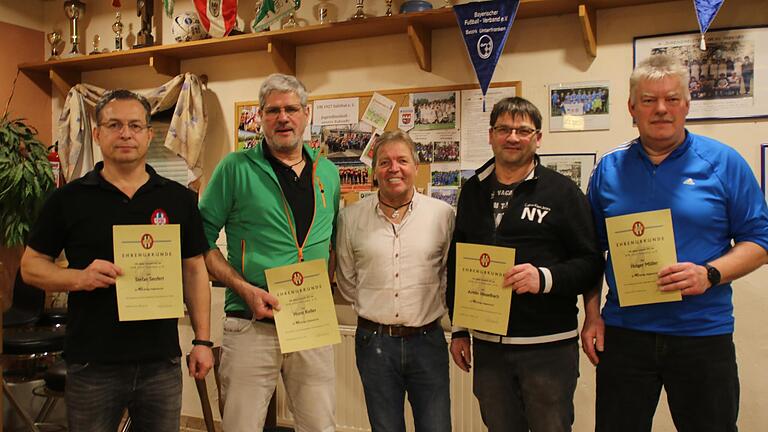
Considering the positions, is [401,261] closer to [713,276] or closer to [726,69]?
[713,276]

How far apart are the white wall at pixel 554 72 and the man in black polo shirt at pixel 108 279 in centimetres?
170

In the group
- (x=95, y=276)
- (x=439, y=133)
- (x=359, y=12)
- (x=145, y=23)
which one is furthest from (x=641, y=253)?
(x=145, y=23)

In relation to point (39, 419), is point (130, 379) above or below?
above

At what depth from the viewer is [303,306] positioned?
1951mm

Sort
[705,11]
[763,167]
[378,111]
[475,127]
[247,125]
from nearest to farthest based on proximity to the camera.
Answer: [705,11] → [763,167] → [475,127] → [378,111] → [247,125]

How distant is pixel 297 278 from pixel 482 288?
0.57 meters

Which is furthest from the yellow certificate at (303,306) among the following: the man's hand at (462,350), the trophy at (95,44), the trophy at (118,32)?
the trophy at (95,44)

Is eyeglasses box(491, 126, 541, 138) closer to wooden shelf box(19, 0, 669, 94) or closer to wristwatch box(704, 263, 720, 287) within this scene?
wristwatch box(704, 263, 720, 287)

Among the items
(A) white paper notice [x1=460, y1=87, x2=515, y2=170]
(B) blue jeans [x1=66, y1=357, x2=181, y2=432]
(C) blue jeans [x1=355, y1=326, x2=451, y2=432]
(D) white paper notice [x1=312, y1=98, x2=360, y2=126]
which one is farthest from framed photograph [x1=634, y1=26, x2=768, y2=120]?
(B) blue jeans [x1=66, y1=357, x2=181, y2=432]

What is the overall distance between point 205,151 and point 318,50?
934 mm

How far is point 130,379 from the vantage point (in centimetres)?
176

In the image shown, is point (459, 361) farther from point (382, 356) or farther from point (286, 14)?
point (286, 14)

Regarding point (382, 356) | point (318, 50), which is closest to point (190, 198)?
point (382, 356)

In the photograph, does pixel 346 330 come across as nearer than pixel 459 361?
No
